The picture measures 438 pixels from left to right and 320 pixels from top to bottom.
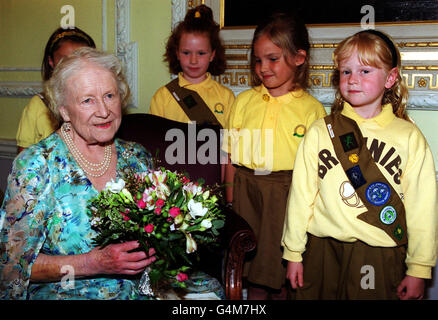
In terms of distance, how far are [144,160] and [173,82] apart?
113 cm

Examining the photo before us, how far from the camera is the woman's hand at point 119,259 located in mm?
1737

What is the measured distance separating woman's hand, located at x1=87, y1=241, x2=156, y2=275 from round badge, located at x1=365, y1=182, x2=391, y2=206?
3.63ft

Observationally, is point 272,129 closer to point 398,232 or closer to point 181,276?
point 398,232

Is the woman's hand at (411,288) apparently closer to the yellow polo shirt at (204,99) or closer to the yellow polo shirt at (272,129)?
the yellow polo shirt at (272,129)

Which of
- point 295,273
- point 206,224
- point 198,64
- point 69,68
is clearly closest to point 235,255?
point 295,273

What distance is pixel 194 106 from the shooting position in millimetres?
3166

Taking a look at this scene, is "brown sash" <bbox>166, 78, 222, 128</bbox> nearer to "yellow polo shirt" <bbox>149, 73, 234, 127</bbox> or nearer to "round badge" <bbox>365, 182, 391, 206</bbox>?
"yellow polo shirt" <bbox>149, 73, 234, 127</bbox>

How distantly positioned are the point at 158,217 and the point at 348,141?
1102 mm

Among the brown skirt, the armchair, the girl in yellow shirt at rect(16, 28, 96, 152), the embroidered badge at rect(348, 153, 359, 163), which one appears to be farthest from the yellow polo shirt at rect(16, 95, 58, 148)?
the embroidered badge at rect(348, 153, 359, 163)

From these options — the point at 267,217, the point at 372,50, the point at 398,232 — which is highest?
the point at 372,50

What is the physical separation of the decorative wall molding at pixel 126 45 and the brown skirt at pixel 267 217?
1.57 m

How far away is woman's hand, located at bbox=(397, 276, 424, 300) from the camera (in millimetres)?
2076

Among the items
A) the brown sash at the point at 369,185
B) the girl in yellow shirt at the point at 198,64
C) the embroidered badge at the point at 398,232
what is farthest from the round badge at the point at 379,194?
the girl in yellow shirt at the point at 198,64
